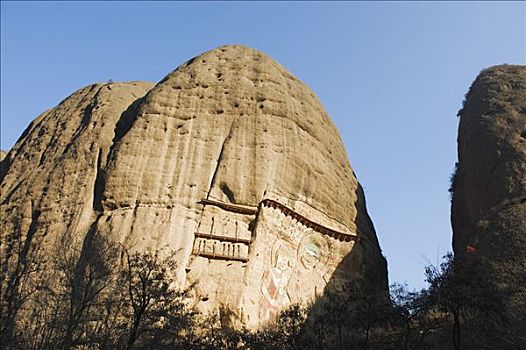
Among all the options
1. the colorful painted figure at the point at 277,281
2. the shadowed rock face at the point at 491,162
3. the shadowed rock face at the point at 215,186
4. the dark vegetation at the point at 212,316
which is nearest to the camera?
the dark vegetation at the point at 212,316

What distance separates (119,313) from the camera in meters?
16.0

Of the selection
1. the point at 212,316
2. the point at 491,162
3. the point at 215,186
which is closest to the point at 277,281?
the point at 212,316

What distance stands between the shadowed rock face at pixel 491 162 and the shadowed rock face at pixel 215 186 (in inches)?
158

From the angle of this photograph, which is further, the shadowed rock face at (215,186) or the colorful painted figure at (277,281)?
the shadowed rock face at (215,186)

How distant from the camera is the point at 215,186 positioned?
20188 mm

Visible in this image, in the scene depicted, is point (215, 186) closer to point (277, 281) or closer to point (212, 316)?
Answer: point (277, 281)

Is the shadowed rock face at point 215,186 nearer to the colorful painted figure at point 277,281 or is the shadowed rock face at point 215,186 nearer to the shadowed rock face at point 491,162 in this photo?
the colorful painted figure at point 277,281

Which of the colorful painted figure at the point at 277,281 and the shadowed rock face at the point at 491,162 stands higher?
the shadowed rock face at the point at 491,162

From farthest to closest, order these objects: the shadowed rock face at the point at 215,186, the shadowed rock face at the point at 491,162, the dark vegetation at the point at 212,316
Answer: the shadowed rock face at the point at 491,162 < the shadowed rock face at the point at 215,186 < the dark vegetation at the point at 212,316

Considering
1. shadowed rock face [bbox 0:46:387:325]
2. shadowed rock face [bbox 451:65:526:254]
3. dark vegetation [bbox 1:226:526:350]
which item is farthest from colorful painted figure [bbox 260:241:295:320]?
shadowed rock face [bbox 451:65:526:254]

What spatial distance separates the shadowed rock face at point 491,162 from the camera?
757 inches

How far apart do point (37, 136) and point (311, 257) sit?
541 inches

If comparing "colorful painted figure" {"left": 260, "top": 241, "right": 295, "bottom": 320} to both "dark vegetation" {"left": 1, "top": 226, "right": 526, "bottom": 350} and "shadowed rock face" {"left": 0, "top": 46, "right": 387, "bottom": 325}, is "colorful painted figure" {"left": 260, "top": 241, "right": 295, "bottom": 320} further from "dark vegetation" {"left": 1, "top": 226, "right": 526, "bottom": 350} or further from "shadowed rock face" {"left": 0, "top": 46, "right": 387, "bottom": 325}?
"dark vegetation" {"left": 1, "top": 226, "right": 526, "bottom": 350}

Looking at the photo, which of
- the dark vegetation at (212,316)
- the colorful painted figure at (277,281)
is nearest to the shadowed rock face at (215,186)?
the colorful painted figure at (277,281)
